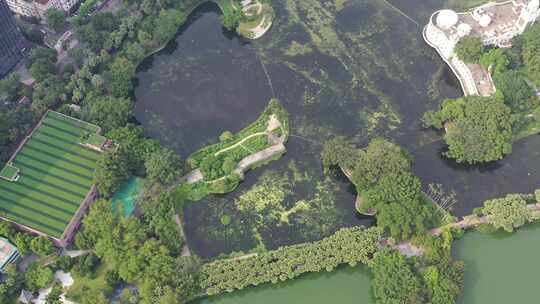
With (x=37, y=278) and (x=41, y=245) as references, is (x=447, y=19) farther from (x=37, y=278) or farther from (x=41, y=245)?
(x=37, y=278)

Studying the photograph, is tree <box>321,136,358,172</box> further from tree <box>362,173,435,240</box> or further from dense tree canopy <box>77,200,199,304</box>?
dense tree canopy <box>77,200,199,304</box>

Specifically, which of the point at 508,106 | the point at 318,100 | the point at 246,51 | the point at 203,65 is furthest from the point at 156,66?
the point at 508,106

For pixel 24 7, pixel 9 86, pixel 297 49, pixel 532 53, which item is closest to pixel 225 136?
pixel 297 49

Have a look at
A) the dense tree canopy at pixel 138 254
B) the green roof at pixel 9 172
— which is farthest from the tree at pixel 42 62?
the dense tree canopy at pixel 138 254

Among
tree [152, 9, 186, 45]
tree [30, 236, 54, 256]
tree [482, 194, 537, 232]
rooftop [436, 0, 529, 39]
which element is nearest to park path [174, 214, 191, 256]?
tree [30, 236, 54, 256]

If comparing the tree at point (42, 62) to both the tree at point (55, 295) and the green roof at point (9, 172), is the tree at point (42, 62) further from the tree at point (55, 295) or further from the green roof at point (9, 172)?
the tree at point (55, 295)

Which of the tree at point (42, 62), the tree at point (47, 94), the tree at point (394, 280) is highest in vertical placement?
the tree at point (42, 62)
